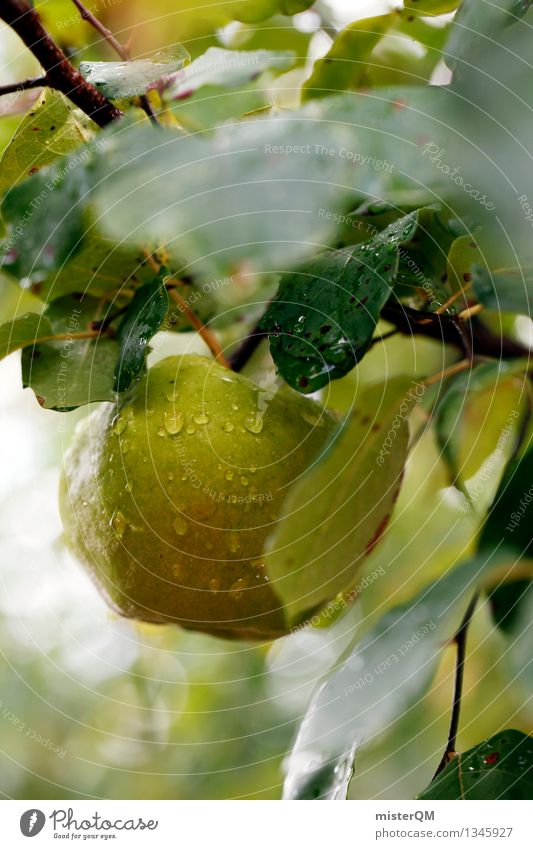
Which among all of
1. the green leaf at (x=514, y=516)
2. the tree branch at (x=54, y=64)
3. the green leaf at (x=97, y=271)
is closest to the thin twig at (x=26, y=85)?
the tree branch at (x=54, y=64)

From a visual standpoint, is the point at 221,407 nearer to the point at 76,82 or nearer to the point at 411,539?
the point at 76,82

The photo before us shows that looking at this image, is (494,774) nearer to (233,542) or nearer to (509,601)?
(509,601)

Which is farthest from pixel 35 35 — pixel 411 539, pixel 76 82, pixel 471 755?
pixel 411 539

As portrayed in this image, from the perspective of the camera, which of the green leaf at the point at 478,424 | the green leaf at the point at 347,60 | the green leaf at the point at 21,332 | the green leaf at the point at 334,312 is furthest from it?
the green leaf at the point at 478,424

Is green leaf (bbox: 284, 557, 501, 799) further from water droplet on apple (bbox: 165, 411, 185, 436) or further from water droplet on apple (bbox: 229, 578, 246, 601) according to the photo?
water droplet on apple (bbox: 165, 411, 185, 436)

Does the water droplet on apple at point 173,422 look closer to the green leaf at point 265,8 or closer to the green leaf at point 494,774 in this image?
the green leaf at point 494,774
